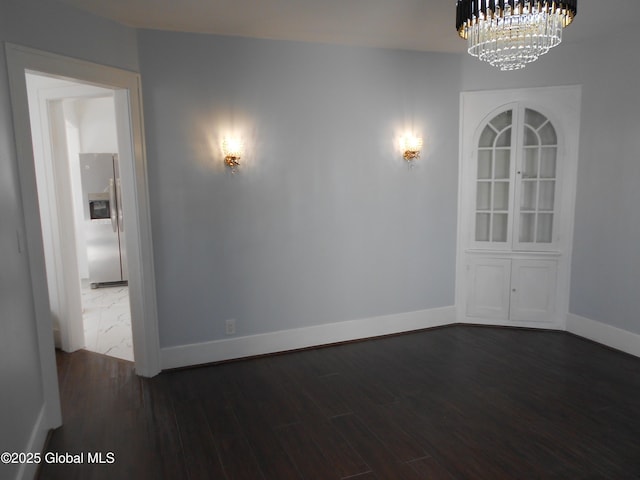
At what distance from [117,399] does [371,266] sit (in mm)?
2500

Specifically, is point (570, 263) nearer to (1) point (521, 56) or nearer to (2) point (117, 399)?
(1) point (521, 56)

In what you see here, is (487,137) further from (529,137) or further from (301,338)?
(301,338)

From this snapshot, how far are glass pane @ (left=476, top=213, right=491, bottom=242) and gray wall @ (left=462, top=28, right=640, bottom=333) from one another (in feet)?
2.71

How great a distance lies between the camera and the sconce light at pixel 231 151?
3.61 m

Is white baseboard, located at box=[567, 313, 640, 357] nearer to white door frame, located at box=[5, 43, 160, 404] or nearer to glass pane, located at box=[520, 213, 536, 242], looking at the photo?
glass pane, located at box=[520, 213, 536, 242]

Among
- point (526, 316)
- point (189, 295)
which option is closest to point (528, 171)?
point (526, 316)

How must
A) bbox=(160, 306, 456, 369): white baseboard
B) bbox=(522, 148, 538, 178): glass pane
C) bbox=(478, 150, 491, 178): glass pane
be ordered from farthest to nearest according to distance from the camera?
bbox=(478, 150, 491, 178): glass pane
bbox=(522, 148, 538, 178): glass pane
bbox=(160, 306, 456, 369): white baseboard

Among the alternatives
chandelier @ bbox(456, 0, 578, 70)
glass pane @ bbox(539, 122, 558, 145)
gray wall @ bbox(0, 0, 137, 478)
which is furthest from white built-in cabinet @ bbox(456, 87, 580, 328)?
gray wall @ bbox(0, 0, 137, 478)

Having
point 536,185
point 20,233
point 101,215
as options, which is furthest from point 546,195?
point 101,215

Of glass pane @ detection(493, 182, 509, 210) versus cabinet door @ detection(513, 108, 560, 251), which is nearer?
cabinet door @ detection(513, 108, 560, 251)

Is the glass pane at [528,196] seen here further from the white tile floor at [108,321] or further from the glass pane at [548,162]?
the white tile floor at [108,321]

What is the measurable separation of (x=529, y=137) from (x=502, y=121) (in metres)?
0.32

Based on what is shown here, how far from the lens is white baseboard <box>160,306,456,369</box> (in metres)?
3.72

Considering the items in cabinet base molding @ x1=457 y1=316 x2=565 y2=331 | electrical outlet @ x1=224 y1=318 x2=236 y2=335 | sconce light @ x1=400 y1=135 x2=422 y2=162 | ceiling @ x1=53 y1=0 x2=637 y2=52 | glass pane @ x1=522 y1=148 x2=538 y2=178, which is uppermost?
ceiling @ x1=53 y1=0 x2=637 y2=52
